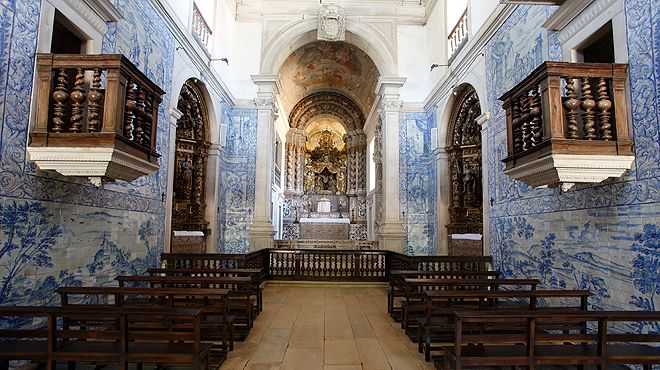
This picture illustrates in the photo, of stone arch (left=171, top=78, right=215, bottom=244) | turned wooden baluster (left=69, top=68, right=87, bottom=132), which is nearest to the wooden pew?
turned wooden baluster (left=69, top=68, right=87, bottom=132)

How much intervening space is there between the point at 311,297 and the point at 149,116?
4.04 metres

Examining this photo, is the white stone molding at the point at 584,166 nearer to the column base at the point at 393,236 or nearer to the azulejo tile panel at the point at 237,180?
the column base at the point at 393,236

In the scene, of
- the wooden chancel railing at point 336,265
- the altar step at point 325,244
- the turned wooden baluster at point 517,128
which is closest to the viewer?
the turned wooden baluster at point 517,128

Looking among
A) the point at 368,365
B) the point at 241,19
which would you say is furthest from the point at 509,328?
the point at 241,19

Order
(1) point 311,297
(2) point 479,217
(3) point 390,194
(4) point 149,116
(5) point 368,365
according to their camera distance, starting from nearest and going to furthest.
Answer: (5) point 368,365, (4) point 149,116, (1) point 311,297, (2) point 479,217, (3) point 390,194

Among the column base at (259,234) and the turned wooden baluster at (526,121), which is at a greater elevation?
the turned wooden baluster at (526,121)

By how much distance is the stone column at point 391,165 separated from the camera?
10.2 m

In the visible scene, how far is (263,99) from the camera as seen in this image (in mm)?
10922

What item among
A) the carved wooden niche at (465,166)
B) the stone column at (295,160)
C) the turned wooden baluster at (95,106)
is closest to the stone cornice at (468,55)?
the carved wooden niche at (465,166)

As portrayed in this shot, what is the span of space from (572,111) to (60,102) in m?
4.63

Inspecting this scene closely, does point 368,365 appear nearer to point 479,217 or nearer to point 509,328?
point 509,328

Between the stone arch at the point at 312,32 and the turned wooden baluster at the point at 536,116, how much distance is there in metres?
7.27

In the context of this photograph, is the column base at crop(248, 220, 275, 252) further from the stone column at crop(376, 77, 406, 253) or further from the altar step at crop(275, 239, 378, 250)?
the stone column at crop(376, 77, 406, 253)

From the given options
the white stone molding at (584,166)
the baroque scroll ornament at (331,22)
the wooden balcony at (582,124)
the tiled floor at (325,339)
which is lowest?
the tiled floor at (325,339)
